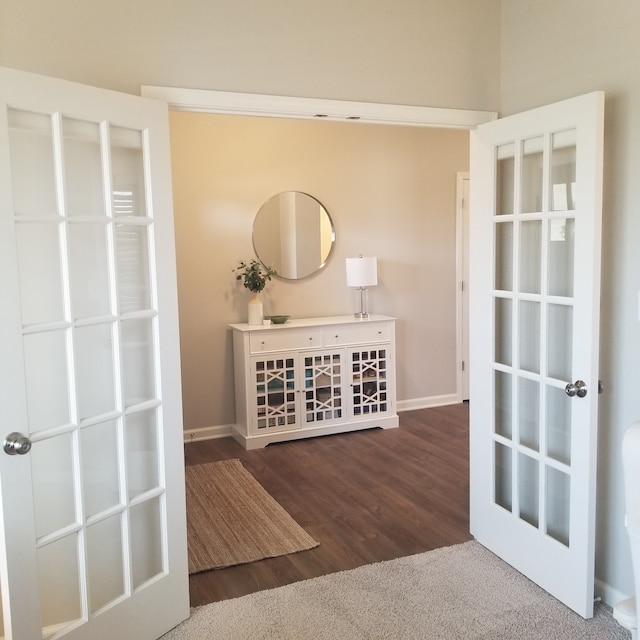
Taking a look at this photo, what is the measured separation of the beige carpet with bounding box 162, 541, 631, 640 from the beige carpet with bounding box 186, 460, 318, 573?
36 centimetres

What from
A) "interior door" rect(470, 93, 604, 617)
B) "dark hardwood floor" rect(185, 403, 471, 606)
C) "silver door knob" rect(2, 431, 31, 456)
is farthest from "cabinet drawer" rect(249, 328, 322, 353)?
"silver door knob" rect(2, 431, 31, 456)

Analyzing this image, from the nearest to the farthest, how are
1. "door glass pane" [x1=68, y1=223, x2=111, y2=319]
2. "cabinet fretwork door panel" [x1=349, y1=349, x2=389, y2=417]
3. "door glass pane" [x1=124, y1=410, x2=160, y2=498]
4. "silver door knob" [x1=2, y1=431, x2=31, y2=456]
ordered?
"silver door knob" [x1=2, y1=431, x2=31, y2=456] < "door glass pane" [x1=68, y1=223, x2=111, y2=319] < "door glass pane" [x1=124, y1=410, x2=160, y2=498] < "cabinet fretwork door panel" [x1=349, y1=349, x2=389, y2=417]

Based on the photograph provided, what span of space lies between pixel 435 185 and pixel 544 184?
124 inches

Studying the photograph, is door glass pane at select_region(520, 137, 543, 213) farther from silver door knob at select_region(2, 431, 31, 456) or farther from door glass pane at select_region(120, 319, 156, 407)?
silver door knob at select_region(2, 431, 31, 456)

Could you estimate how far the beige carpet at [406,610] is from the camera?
2475 millimetres

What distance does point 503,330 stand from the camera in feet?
9.71

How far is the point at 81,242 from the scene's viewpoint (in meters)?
2.17

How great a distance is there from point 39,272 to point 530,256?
1.90m

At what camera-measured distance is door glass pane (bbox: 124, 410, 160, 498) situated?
2.37m

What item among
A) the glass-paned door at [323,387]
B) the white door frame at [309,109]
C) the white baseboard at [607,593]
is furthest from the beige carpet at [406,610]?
the glass-paned door at [323,387]

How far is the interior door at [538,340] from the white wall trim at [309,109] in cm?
16

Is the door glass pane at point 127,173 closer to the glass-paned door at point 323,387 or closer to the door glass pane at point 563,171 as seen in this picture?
the door glass pane at point 563,171

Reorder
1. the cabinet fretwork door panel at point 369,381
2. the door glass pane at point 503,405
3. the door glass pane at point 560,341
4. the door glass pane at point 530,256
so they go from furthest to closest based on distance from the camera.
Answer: the cabinet fretwork door panel at point 369,381
the door glass pane at point 503,405
the door glass pane at point 530,256
the door glass pane at point 560,341

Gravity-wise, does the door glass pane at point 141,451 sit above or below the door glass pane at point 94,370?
below
